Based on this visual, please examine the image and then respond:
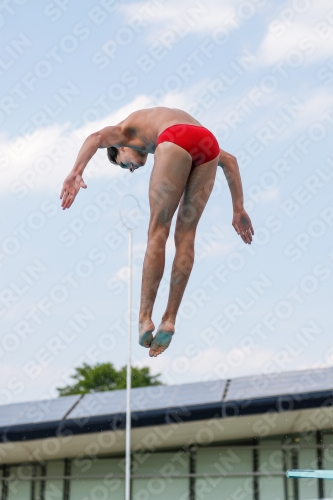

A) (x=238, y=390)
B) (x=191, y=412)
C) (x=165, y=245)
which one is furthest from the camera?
(x=238, y=390)

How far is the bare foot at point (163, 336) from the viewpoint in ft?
21.8

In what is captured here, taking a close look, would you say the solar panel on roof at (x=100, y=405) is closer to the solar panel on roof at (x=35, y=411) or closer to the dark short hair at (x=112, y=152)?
the solar panel on roof at (x=35, y=411)

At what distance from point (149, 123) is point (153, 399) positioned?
13398mm

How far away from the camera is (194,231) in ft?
22.7

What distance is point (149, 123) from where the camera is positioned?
7004 millimetres

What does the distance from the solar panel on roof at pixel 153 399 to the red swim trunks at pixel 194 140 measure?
12.0 metres

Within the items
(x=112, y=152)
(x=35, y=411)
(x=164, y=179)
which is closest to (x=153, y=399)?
(x=35, y=411)

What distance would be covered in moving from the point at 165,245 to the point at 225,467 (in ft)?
45.7

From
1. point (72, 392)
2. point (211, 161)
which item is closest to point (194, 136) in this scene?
point (211, 161)

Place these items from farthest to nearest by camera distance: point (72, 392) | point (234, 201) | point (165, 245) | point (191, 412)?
point (72, 392), point (191, 412), point (234, 201), point (165, 245)

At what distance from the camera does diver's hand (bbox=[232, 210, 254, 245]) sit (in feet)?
25.1

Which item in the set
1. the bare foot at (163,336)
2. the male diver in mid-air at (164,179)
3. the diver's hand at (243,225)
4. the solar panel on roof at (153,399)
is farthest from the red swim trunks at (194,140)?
the solar panel on roof at (153,399)

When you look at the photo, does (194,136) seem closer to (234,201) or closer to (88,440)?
(234,201)

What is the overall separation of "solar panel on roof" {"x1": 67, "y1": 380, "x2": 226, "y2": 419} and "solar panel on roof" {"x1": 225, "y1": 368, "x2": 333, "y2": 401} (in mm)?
416
